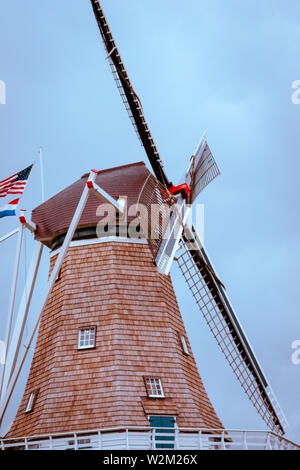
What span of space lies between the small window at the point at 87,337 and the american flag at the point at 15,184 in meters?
4.05

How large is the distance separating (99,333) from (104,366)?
3.17 feet

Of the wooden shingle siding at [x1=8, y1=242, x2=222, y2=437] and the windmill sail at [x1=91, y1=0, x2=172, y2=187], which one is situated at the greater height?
the windmill sail at [x1=91, y1=0, x2=172, y2=187]

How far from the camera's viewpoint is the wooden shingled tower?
18.6 meters

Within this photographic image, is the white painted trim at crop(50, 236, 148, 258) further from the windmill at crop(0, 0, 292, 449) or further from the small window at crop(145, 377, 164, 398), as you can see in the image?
the small window at crop(145, 377, 164, 398)

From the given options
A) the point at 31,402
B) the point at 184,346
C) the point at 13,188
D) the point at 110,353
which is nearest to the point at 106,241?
the point at 13,188

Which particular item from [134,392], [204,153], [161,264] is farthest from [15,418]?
[204,153]

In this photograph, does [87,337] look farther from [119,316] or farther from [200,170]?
[200,170]

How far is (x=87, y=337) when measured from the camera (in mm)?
19641

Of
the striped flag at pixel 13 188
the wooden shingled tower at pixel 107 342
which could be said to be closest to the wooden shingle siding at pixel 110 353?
the wooden shingled tower at pixel 107 342

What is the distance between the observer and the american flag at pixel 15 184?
2016 cm

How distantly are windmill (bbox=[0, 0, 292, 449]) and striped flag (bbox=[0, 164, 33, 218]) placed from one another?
33.0 inches

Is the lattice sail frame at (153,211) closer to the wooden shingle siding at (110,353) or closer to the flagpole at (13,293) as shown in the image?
the wooden shingle siding at (110,353)

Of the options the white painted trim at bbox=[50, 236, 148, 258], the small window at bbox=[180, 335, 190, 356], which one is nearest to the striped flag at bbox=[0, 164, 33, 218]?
the white painted trim at bbox=[50, 236, 148, 258]
